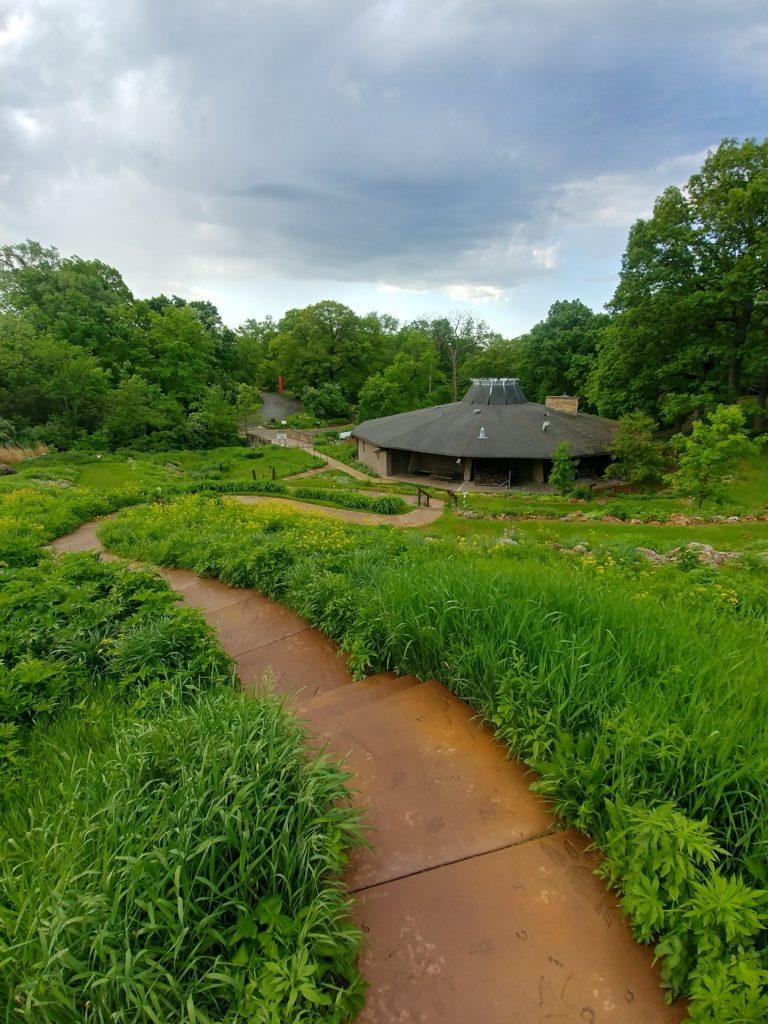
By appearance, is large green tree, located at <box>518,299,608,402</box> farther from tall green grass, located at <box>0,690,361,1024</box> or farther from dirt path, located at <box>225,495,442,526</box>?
tall green grass, located at <box>0,690,361,1024</box>

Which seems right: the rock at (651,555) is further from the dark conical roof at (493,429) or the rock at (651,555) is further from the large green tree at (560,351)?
the large green tree at (560,351)

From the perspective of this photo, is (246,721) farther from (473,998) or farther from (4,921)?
(473,998)

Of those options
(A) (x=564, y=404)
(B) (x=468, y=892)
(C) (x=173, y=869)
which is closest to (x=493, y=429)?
(A) (x=564, y=404)

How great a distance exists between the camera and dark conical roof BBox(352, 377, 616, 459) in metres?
25.3

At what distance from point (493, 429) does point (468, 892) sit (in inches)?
1032

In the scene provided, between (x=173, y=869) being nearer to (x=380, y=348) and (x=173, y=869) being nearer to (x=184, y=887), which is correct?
(x=184, y=887)

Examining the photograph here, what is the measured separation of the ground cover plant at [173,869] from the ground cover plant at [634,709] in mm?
1041

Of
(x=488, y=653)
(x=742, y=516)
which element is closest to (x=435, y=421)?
(x=742, y=516)

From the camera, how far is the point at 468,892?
78.0 inches

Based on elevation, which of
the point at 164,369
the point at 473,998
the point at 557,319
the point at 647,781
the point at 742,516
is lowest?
the point at 742,516

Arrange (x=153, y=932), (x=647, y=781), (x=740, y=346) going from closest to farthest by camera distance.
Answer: (x=153, y=932), (x=647, y=781), (x=740, y=346)

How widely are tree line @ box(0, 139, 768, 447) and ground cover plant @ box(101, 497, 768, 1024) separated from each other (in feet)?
80.8

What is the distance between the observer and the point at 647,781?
2064mm

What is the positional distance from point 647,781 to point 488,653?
3.49ft
